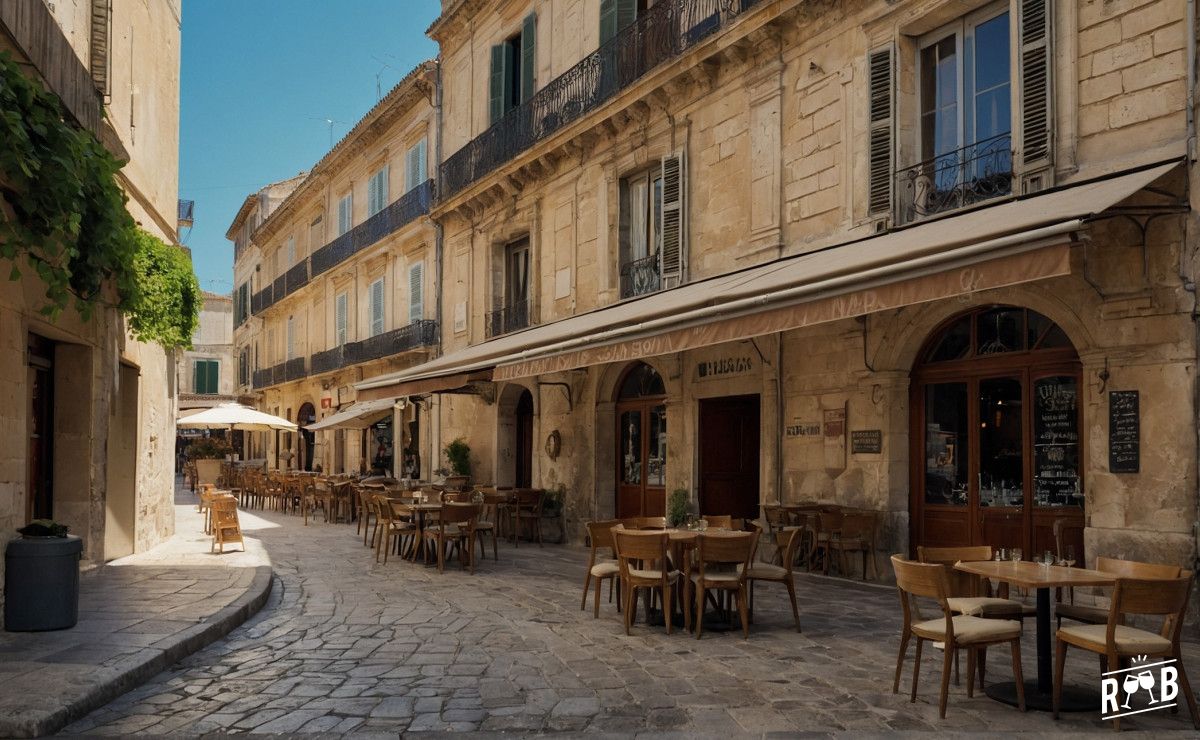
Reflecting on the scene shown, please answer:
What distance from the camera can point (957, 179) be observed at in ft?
29.0

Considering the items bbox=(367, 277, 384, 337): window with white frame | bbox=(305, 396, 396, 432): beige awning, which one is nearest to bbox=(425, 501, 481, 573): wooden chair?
bbox=(305, 396, 396, 432): beige awning

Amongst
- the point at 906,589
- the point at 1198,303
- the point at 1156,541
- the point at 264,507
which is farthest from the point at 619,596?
the point at 264,507

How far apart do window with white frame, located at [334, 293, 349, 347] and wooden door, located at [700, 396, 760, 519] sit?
15.0 m

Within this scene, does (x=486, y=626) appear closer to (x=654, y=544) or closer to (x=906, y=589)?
(x=654, y=544)

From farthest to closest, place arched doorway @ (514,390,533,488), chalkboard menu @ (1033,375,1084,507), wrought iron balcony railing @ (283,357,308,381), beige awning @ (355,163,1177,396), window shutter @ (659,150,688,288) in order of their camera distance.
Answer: wrought iron balcony railing @ (283,357,308,381)
arched doorway @ (514,390,533,488)
window shutter @ (659,150,688,288)
chalkboard menu @ (1033,375,1084,507)
beige awning @ (355,163,1177,396)

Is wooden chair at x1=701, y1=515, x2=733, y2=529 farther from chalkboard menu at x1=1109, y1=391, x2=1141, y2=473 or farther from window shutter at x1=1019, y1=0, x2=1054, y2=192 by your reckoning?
window shutter at x1=1019, y1=0, x2=1054, y2=192

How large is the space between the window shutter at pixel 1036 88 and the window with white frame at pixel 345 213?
19.8m

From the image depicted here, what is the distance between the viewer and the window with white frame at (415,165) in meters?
20.5

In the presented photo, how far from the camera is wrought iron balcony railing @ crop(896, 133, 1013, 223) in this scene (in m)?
8.37

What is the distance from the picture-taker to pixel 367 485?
1627cm

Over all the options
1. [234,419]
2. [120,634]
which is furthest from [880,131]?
[234,419]

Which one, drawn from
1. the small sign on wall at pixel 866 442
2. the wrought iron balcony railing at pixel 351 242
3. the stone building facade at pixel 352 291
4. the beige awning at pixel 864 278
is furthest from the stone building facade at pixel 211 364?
the small sign on wall at pixel 866 442

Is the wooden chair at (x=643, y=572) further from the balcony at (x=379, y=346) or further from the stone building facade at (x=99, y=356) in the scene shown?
the balcony at (x=379, y=346)

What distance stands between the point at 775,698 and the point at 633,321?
503 centimetres
